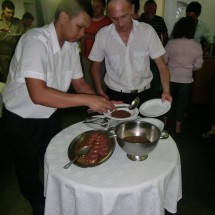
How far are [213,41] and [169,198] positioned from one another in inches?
132

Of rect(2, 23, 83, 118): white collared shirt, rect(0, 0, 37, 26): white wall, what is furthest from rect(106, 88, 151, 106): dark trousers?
rect(0, 0, 37, 26): white wall

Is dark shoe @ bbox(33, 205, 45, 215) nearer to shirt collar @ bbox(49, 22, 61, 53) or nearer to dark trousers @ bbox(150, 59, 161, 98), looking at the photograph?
shirt collar @ bbox(49, 22, 61, 53)

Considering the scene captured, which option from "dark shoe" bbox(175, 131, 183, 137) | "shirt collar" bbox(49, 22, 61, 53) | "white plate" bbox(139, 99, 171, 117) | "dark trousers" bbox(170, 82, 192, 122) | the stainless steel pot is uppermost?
"shirt collar" bbox(49, 22, 61, 53)

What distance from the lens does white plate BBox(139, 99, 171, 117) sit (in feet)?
5.57

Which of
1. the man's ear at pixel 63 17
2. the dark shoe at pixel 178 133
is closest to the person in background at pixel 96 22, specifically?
the dark shoe at pixel 178 133

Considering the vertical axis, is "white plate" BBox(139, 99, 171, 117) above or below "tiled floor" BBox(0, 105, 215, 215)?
above

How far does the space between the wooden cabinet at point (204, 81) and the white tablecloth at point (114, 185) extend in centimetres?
270

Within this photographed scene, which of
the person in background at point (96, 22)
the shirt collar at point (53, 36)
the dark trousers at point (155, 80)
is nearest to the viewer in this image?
the shirt collar at point (53, 36)

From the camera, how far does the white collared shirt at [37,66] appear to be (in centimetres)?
126

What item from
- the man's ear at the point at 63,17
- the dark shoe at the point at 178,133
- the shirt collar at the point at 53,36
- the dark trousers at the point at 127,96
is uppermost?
the man's ear at the point at 63,17

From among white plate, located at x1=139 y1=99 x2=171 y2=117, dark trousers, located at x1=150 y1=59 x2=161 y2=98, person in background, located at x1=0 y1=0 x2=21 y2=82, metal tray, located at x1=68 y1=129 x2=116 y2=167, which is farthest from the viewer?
person in background, located at x1=0 y1=0 x2=21 y2=82

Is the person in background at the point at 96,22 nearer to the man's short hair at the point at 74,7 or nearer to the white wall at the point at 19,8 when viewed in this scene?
the man's short hair at the point at 74,7

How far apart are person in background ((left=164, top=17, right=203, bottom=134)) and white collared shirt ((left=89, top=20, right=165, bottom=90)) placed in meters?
0.86

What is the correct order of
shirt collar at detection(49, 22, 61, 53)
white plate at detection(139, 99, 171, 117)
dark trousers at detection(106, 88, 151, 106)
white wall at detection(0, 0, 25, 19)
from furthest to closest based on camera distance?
white wall at detection(0, 0, 25, 19), dark trousers at detection(106, 88, 151, 106), white plate at detection(139, 99, 171, 117), shirt collar at detection(49, 22, 61, 53)
